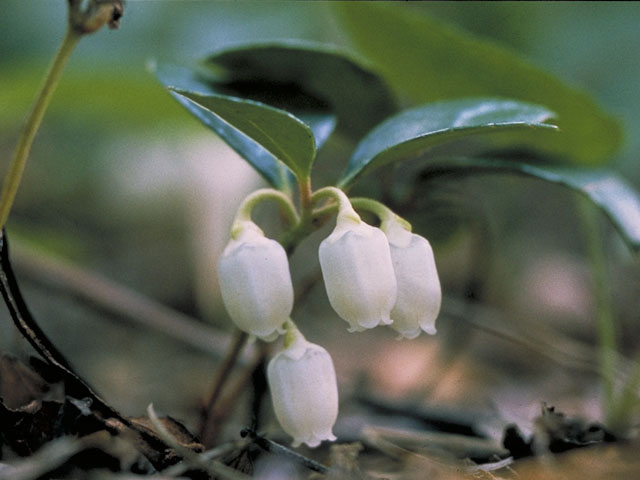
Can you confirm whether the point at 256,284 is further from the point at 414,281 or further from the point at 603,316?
the point at 603,316

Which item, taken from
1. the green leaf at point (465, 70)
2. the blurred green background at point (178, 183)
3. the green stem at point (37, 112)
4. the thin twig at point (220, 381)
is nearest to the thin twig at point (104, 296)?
the blurred green background at point (178, 183)

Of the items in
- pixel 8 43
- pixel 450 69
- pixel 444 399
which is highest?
pixel 450 69

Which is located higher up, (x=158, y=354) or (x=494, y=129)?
(x=494, y=129)

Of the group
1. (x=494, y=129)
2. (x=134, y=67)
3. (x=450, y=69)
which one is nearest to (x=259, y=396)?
(x=494, y=129)

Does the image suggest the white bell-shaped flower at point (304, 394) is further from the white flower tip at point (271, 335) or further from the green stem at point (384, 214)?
the green stem at point (384, 214)

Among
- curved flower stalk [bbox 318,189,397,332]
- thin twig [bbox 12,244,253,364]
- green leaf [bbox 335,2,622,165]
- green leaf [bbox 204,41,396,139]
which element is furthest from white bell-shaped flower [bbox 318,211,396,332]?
thin twig [bbox 12,244,253,364]

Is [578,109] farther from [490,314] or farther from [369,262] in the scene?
[490,314]

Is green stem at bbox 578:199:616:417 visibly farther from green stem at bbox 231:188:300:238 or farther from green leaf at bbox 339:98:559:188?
green stem at bbox 231:188:300:238
